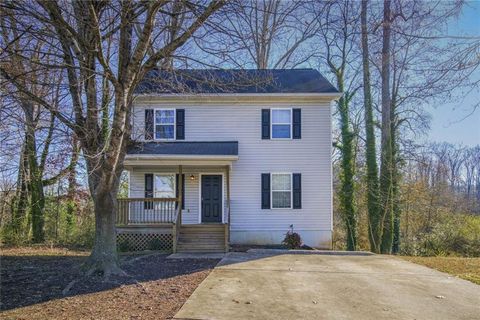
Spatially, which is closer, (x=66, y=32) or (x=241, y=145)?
(x=66, y=32)

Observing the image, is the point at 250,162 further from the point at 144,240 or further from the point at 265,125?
the point at 144,240

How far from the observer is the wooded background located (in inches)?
268

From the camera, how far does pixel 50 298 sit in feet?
18.4

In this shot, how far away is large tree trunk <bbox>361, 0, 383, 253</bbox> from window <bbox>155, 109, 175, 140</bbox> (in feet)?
26.9

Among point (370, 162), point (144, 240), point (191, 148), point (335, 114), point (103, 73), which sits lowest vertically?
point (144, 240)

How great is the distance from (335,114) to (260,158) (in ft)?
19.0

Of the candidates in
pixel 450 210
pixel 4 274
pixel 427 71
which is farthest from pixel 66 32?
pixel 450 210

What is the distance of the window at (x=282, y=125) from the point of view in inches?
547

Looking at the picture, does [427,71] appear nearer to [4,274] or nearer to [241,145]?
[241,145]

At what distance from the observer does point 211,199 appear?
13875mm

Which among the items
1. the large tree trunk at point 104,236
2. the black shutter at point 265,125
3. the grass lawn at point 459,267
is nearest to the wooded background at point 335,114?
the large tree trunk at point 104,236

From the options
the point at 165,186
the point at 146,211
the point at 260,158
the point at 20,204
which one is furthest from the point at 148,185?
the point at 20,204

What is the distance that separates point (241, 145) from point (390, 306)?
29.5 feet

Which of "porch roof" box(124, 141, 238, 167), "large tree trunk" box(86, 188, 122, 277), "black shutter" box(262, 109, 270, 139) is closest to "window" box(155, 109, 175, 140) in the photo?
"porch roof" box(124, 141, 238, 167)
